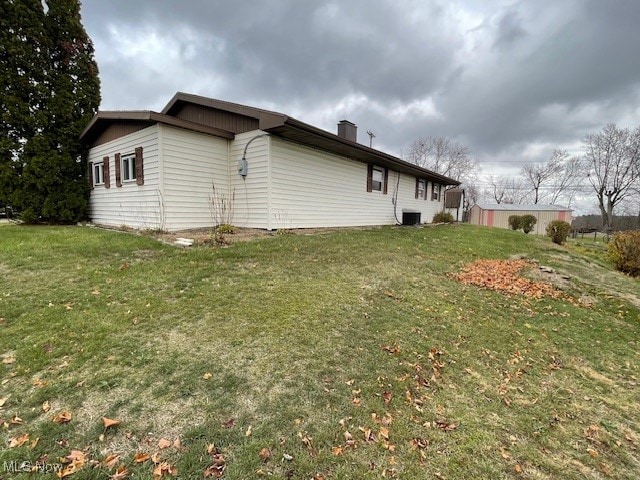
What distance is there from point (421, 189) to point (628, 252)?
1049 cm

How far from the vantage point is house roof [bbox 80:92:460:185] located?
27.1 feet

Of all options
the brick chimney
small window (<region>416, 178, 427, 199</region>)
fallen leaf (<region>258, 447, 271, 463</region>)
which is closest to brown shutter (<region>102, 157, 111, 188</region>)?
the brick chimney

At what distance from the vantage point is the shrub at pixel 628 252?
8.93 metres

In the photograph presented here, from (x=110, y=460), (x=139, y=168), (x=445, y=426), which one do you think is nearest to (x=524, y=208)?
(x=139, y=168)

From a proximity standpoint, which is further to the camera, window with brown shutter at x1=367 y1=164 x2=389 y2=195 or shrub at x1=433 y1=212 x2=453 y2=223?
shrub at x1=433 y1=212 x2=453 y2=223

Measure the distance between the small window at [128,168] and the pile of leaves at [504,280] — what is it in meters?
9.43

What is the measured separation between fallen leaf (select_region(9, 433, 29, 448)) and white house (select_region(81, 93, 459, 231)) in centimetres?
720

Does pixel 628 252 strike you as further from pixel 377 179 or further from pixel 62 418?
pixel 62 418

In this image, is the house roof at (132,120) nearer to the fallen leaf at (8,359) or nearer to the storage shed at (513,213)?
the fallen leaf at (8,359)

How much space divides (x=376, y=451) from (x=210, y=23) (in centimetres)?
1259

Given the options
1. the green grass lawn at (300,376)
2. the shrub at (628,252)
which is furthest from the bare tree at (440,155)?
the green grass lawn at (300,376)

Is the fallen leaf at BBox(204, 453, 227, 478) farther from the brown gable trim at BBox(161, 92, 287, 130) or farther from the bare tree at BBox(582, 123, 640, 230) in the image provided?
the bare tree at BBox(582, 123, 640, 230)

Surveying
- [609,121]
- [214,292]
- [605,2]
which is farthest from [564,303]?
[609,121]

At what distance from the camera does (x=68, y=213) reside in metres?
11.4
